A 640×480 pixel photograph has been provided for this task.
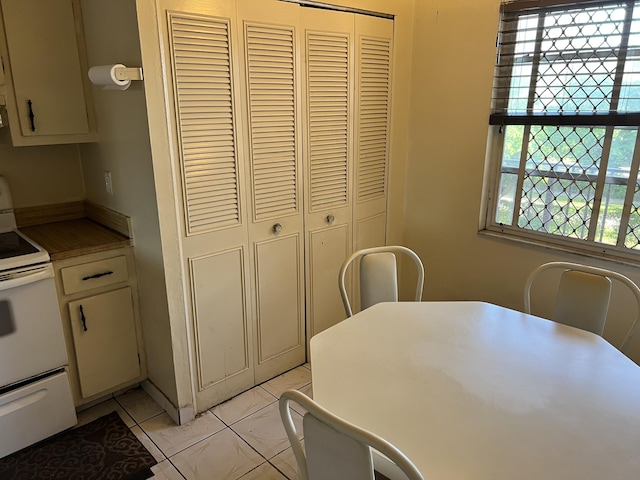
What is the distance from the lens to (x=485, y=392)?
1.37 meters

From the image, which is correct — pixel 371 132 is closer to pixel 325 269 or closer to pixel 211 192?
pixel 325 269

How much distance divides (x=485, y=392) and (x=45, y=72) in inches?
93.5

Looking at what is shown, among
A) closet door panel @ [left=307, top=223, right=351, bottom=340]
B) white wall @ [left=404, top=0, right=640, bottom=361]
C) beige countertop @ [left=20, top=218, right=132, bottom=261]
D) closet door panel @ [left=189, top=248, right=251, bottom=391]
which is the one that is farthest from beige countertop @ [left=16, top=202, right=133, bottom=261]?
white wall @ [left=404, top=0, right=640, bottom=361]

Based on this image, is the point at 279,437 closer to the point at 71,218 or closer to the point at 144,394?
the point at 144,394

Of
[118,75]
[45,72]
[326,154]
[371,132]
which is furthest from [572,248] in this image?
[45,72]

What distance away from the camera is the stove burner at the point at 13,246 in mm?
2045

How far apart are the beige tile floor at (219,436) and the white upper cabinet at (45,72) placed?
1.43 metres

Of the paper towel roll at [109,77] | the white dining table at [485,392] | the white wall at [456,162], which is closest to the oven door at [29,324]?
the paper towel roll at [109,77]

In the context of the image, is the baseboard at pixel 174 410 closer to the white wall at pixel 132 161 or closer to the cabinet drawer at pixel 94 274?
the white wall at pixel 132 161

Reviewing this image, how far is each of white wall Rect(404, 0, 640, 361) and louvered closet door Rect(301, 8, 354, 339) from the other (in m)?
0.52

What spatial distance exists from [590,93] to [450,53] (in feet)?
2.58

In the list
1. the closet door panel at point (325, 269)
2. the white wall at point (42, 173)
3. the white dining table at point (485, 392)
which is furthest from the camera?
the closet door panel at point (325, 269)

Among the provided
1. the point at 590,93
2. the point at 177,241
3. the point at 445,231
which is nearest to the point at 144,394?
the point at 177,241

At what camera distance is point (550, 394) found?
136 cm
